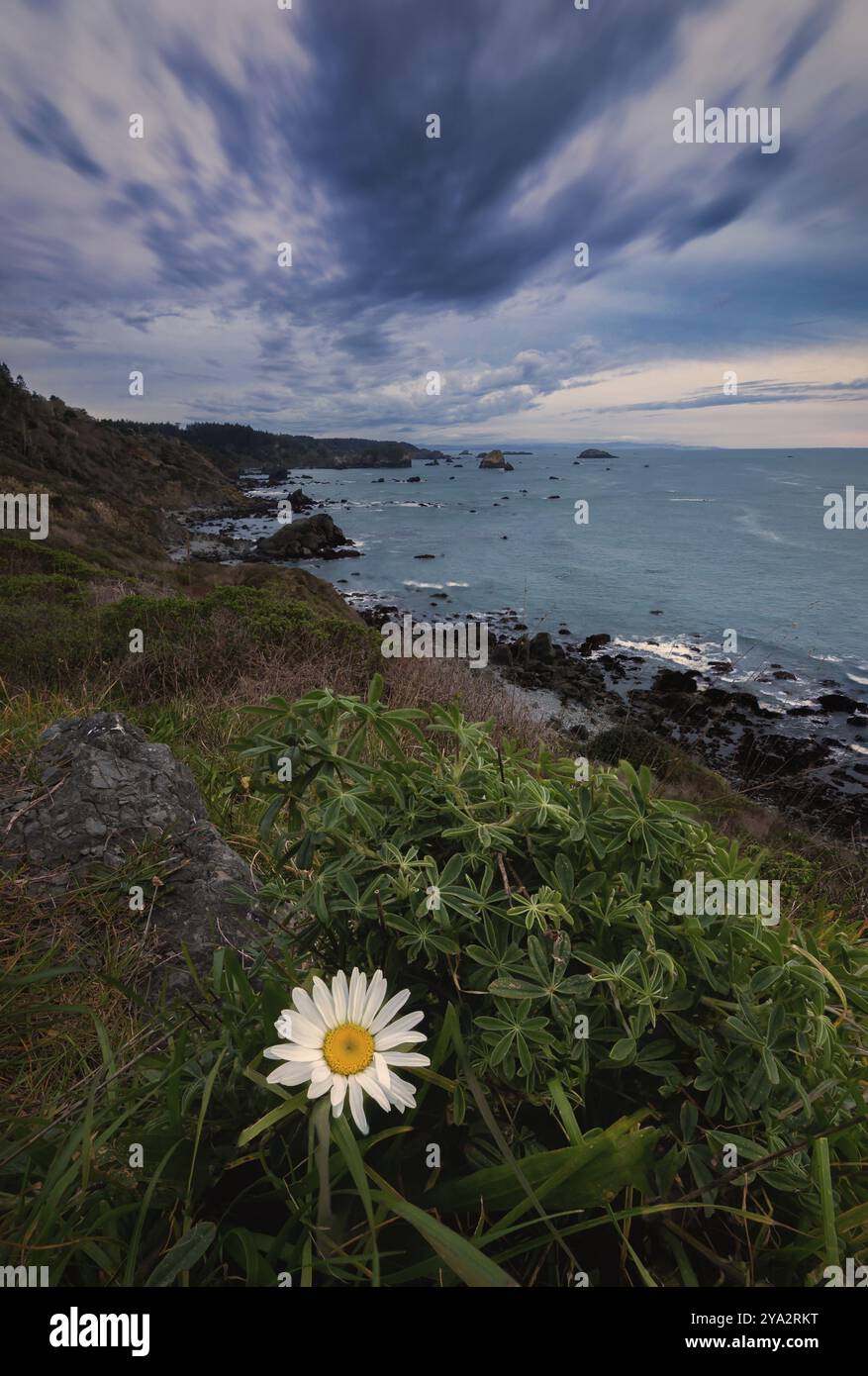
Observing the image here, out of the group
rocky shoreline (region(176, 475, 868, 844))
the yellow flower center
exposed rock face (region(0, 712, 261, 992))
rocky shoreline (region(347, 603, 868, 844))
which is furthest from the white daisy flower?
rocky shoreline (region(347, 603, 868, 844))

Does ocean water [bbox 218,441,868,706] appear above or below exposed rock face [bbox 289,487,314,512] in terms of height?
below

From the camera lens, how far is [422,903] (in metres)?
1.07

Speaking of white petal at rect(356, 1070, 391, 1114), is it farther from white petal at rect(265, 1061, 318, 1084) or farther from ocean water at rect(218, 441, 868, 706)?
ocean water at rect(218, 441, 868, 706)

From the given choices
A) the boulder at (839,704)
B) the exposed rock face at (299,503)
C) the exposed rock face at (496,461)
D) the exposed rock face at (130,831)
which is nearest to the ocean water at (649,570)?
the boulder at (839,704)

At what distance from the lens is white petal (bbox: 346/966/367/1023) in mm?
989

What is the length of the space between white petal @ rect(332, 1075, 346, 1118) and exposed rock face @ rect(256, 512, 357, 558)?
41.0 m

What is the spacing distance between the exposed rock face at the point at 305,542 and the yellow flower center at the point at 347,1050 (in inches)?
1611

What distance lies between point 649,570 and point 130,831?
38.8 metres

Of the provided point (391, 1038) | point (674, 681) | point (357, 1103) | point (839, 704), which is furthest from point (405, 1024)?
point (839, 704)

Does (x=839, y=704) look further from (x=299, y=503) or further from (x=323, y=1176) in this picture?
(x=299, y=503)

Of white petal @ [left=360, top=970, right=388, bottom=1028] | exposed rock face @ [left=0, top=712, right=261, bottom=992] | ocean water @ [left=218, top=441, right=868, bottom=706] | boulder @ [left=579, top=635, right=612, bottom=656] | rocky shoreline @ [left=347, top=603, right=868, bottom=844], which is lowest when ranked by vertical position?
rocky shoreline @ [left=347, top=603, right=868, bottom=844]

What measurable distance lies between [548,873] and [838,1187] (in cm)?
66
